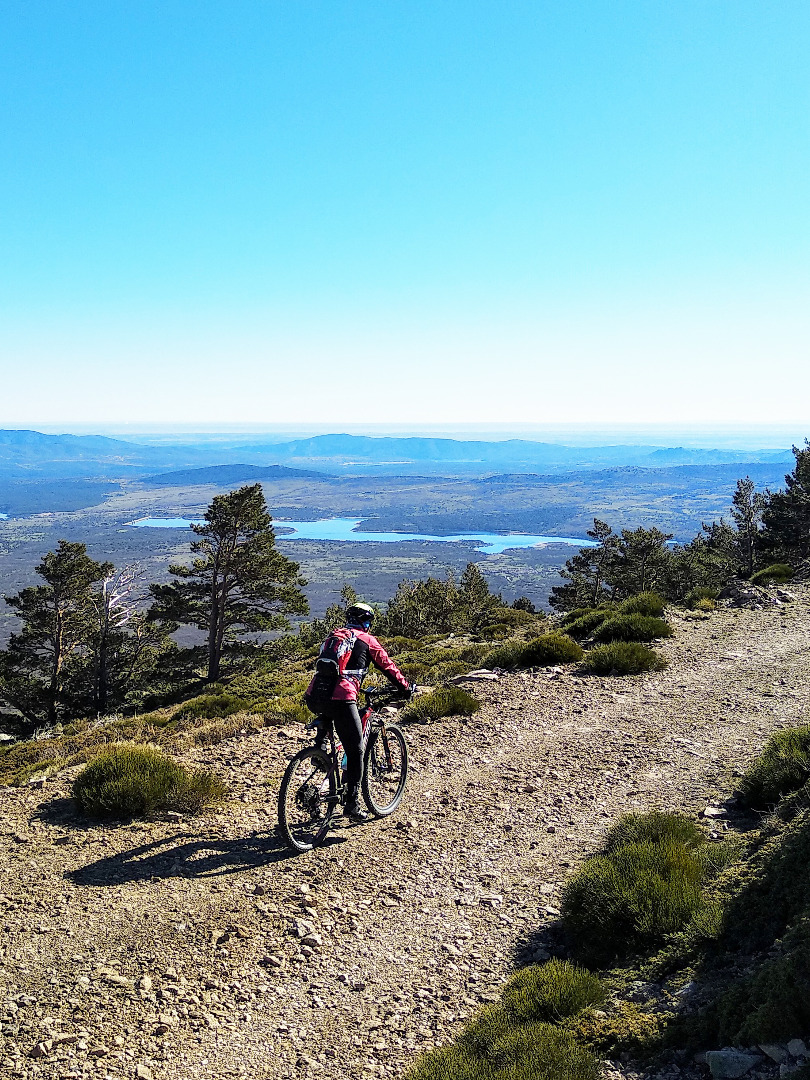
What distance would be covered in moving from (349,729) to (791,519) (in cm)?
3655

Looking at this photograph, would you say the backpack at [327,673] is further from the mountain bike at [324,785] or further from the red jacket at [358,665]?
the mountain bike at [324,785]

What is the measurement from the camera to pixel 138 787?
6559 millimetres

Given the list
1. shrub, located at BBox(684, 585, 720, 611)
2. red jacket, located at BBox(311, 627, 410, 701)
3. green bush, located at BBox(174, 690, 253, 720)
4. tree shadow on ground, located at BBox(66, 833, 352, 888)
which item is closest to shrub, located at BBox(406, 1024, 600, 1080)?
tree shadow on ground, located at BBox(66, 833, 352, 888)

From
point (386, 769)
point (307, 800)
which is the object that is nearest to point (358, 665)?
point (307, 800)

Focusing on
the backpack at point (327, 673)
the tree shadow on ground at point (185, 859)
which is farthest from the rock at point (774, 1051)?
the tree shadow on ground at point (185, 859)

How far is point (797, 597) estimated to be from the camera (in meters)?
17.3

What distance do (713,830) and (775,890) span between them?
80.9 inches

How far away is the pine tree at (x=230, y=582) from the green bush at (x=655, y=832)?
26.8m

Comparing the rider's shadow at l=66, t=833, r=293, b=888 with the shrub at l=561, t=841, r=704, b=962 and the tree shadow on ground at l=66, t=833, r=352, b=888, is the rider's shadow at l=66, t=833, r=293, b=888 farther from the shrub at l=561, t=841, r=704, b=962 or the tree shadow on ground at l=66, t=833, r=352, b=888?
the shrub at l=561, t=841, r=704, b=962

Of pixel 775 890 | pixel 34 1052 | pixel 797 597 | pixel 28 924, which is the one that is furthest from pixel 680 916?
pixel 797 597

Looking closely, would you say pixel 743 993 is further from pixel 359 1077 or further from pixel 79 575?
pixel 79 575

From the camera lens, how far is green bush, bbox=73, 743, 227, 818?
6461 millimetres

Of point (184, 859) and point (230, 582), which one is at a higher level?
point (184, 859)

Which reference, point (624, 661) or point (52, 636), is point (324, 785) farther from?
point (52, 636)
